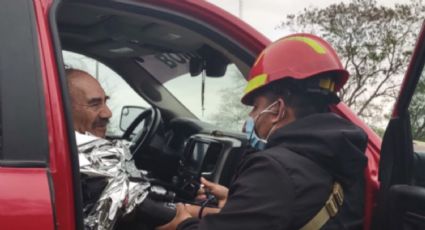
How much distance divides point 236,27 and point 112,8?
1.56 feet

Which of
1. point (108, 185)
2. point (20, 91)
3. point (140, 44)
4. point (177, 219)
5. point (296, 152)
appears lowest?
point (177, 219)

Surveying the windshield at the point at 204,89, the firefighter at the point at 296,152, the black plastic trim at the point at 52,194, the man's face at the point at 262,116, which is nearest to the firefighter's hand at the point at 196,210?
the firefighter at the point at 296,152

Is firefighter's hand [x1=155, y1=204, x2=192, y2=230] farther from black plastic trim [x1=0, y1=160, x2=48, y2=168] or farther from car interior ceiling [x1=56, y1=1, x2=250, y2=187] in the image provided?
black plastic trim [x1=0, y1=160, x2=48, y2=168]

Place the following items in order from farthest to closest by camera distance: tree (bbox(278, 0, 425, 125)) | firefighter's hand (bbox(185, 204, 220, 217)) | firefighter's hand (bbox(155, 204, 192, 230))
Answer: tree (bbox(278, 0, 425, 125)) → firefighter's hand (bbox(185, 204, 220, 217)) → firefighter's hand (bbox(155, 204, 192, 230))

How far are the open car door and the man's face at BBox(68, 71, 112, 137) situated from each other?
3.97 ft

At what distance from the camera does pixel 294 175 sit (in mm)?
1641

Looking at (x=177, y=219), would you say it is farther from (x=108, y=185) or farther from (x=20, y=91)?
(x=20, y=91)

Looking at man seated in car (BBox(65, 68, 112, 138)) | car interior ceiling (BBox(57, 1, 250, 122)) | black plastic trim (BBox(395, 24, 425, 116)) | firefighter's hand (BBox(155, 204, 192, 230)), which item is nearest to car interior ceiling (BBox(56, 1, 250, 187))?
car interior ceiling (BBox(57, 1, 250, 122))

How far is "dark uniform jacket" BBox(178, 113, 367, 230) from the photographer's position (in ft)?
5.34

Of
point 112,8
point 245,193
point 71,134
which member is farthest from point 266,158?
point 112,8

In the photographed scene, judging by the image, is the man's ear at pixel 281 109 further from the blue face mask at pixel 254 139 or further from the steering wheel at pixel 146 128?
the steering wheel at pixel 146 128

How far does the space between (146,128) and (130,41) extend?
46 cm

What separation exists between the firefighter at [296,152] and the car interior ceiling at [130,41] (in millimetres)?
617

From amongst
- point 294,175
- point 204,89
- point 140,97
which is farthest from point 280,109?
point 140,97
